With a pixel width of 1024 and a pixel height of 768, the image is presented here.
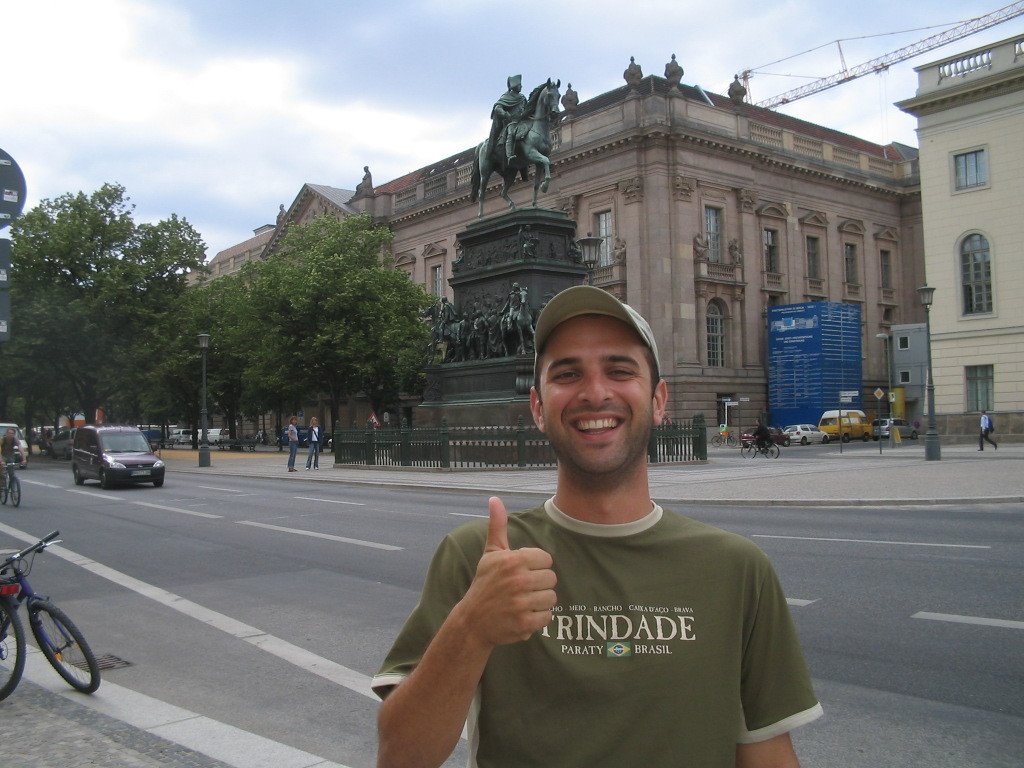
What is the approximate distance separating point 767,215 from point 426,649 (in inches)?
2252

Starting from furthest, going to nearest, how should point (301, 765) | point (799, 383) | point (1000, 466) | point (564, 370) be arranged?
point (799, 383)
point (1000, 466)
point (301, 765)
point (564, 370)

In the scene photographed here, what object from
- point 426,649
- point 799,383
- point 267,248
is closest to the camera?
point 426,649

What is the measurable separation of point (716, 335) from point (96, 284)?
33877mm

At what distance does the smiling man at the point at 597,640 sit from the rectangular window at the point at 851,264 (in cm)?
6371

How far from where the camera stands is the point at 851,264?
203ft

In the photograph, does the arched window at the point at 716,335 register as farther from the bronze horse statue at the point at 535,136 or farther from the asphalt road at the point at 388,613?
the asphalt road at the point at 388,613

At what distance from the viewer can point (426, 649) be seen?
1.82 meters

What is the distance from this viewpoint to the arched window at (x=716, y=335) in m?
52.8

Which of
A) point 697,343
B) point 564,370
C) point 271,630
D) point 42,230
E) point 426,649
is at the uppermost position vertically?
point 42,230

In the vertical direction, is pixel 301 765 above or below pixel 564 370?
below

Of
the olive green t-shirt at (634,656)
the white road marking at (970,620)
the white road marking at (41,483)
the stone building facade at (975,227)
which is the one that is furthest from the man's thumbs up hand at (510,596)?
the stone building facade at (975,227)

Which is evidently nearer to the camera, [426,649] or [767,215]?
[426,649]

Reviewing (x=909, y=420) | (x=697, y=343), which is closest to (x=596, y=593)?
(x=697, y=343)

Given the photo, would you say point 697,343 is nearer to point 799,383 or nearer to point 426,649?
point 799,383
